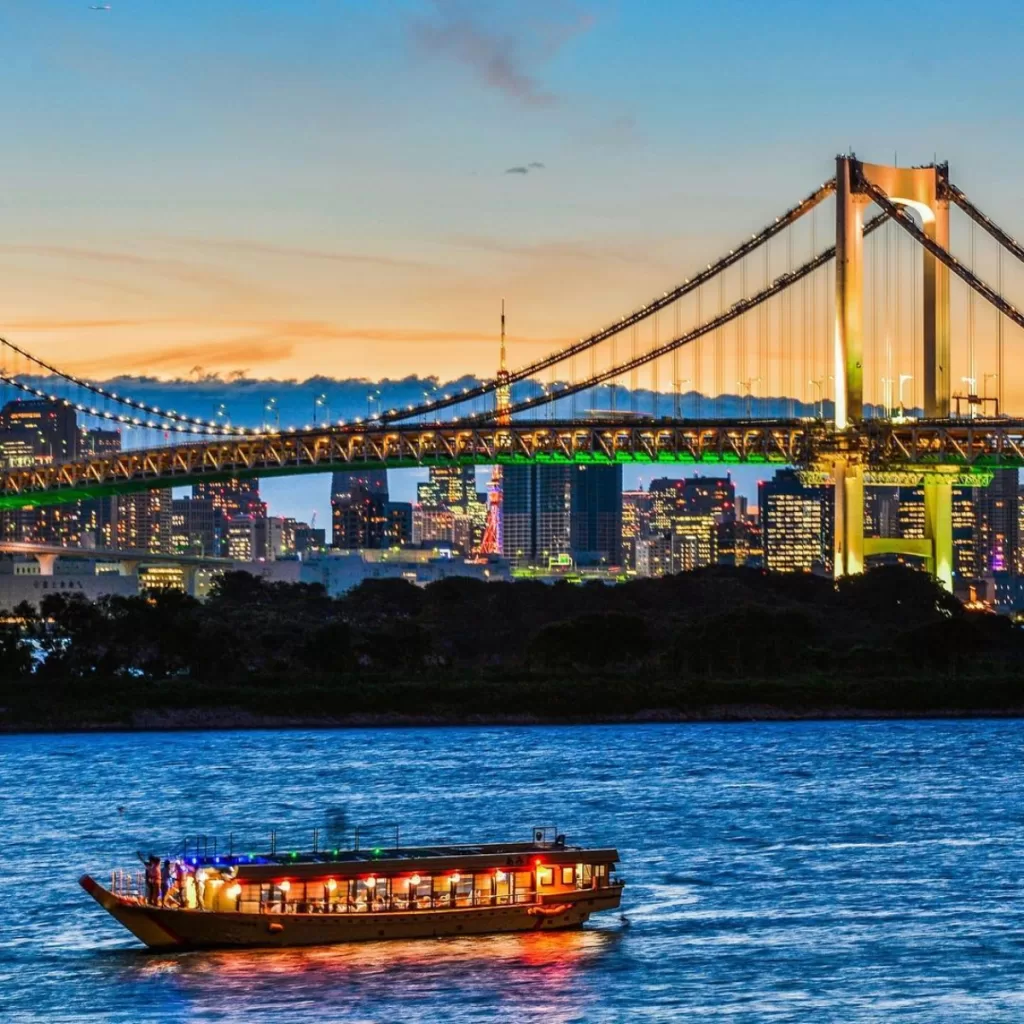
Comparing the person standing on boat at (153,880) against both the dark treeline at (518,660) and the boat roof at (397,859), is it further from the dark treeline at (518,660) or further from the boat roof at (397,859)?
the dark treeline at (518,660)

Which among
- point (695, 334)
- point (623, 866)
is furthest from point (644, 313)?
point (623, 866)

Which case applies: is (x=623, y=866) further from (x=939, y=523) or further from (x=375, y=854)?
(x=939, y=523)

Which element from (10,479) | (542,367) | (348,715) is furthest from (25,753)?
(10,479)

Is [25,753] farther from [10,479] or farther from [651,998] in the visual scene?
[10,479]

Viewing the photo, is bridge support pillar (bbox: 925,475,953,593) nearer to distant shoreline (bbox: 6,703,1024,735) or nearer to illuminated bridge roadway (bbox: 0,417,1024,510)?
illuminated bridge roadway (bbox: 0,417,1024,510)

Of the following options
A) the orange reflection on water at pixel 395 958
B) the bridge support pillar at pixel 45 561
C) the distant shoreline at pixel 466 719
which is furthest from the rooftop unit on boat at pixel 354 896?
the bridge support pillar at pixel 45 561
